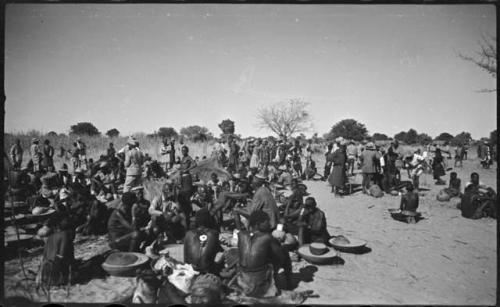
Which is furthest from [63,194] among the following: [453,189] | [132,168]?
[453,189]

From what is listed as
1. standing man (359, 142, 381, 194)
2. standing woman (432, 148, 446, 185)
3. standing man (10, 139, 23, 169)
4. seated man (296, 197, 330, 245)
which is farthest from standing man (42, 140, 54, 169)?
standing woman (432, 148, 446, 185)

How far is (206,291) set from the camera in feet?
15.8

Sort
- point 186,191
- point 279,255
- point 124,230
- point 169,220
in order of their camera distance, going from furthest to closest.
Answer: point 186,191 → point 169,220 → point 124,230 → point 279,255

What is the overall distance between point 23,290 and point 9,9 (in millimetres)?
5028

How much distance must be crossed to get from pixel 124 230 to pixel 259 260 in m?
2.95

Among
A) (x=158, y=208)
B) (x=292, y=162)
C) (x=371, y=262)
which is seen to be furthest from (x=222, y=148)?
(x=371, y=262)

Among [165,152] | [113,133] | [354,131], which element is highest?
[354,131]

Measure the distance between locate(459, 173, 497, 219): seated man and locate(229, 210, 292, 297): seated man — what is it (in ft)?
21.5

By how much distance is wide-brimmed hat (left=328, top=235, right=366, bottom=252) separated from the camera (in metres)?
6.32

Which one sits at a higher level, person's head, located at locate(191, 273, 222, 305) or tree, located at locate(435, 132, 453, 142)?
tree, located at locate(435, 132, 453, 142)

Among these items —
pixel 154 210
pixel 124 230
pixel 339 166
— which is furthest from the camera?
pixel 339 166

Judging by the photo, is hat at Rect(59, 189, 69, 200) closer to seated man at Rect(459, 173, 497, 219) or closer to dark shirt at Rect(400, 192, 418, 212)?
dark shirt at Rect(400, 192, 418, 212)

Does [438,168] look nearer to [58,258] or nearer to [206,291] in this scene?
[206,291]

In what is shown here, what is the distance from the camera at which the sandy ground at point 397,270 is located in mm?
5273
